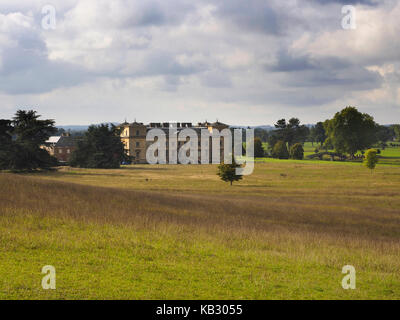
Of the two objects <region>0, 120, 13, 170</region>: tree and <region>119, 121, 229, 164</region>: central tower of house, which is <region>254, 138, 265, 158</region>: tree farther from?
<region>0, 120, 13, 170</region>: tree

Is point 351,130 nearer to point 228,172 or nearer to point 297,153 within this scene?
point 297,153

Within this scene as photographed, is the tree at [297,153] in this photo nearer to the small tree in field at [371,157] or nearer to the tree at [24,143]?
the small tree in field at [371,157]

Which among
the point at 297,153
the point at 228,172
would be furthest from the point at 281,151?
the point at 228,172

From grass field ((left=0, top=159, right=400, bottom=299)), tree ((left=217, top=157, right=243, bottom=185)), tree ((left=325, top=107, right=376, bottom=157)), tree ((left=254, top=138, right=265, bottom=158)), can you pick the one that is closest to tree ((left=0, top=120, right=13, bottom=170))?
tree ((left=217, top=157, right=243, bottom=185))

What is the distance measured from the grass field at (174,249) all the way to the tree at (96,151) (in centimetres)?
8035

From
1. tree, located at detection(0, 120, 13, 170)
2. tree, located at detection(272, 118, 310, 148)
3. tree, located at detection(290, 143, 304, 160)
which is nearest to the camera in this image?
tree, located at detection(0, 120, 13, 170)

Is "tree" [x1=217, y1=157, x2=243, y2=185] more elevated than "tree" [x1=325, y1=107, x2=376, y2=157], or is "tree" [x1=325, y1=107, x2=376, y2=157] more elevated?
"tree" [x1=325, y1=107, x2=376, y2=157]

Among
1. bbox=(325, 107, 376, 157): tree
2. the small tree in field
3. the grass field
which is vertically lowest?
the grass field

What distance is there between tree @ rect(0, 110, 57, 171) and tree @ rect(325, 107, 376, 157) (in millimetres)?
84652

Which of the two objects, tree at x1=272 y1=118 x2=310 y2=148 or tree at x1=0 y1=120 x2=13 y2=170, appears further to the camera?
tree at x1=272 y1=118 x2=310 y2=148

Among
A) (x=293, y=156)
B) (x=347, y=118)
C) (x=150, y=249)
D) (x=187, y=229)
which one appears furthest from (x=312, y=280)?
(x=293, y=156)

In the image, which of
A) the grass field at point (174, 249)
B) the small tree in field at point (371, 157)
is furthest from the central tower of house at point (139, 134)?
the grass field at point (174, 249)

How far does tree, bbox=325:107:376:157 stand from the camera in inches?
5094
